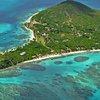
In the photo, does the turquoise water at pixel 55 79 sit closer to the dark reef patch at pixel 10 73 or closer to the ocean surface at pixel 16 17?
the dark reef patch at pixel 10 73

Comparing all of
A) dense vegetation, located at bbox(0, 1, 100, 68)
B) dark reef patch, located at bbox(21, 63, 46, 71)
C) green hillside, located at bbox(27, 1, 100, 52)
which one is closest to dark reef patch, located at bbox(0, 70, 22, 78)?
dense vegetation, located at bbox(0, 1, 100, 68)

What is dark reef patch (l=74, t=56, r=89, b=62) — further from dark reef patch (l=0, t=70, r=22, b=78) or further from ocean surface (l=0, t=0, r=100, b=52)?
ocean surface (l=0, t=0, r=100, b=52)

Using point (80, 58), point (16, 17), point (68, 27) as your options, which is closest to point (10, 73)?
point (80, 58)

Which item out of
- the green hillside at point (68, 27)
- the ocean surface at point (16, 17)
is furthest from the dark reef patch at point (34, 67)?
the ocean surface at point (16, 17)

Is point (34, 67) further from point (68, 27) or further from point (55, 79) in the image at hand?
point (68, 27)

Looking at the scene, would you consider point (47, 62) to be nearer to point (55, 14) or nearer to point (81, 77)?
point (81, 77)

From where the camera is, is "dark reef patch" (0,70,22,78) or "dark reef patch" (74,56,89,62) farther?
"dark reef patch" (74,56,89,62)
